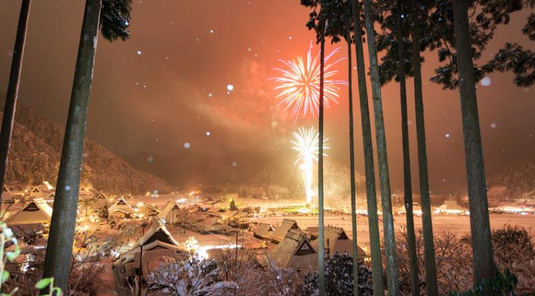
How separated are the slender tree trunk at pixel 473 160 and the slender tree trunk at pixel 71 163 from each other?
1169cm

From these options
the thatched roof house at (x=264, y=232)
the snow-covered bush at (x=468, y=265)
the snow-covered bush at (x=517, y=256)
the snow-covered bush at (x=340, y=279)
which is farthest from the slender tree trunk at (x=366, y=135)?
the thatched roof house at (x=264, y=232)

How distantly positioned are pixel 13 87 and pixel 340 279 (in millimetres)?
17105

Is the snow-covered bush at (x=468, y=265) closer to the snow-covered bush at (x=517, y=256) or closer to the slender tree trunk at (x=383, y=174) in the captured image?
the snow-covered bush at (x=517, y=256)

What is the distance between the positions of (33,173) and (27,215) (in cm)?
10348

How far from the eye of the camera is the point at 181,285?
27.2ft

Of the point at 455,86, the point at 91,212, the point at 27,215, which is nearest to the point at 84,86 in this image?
the point at 455,86

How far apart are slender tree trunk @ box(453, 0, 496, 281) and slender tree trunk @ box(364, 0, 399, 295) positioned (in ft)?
7.81

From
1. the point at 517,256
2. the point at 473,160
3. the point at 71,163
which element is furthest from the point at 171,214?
the point at 473,160

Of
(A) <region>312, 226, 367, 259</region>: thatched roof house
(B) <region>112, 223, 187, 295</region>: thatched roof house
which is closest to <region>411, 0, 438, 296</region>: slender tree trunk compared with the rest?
(B) <region>112, 223, 187, 295</region>: thatched roof house

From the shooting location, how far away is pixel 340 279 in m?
14.7

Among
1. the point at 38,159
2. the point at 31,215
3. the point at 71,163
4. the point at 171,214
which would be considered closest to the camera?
the point at 71,163

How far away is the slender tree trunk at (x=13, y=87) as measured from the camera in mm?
9859

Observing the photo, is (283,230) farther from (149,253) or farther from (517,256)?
(517,256)

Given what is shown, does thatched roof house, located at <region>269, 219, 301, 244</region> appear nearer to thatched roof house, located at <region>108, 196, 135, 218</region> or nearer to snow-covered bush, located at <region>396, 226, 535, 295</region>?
snow-covered bush, located at <region>396, 226, 535, 295</region>
